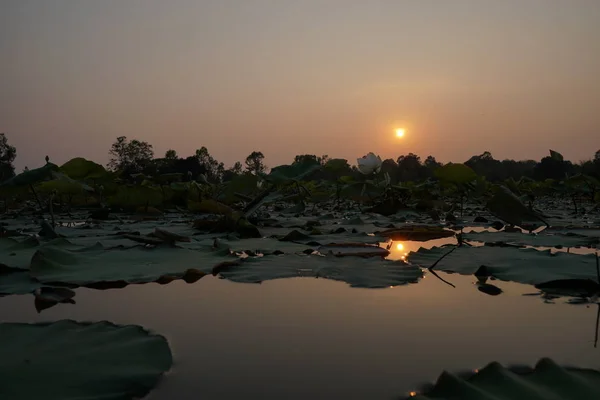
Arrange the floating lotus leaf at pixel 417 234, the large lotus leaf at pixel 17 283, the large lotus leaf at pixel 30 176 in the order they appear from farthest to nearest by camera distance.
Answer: the floating lotus leaf at pixel 417 234, the large lotus leaf at pixel 30 176, the large lotus leaf at pixel 17 283

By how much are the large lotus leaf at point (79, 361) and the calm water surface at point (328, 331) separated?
1.3 inches

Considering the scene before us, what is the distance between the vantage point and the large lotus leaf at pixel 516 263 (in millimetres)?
1107

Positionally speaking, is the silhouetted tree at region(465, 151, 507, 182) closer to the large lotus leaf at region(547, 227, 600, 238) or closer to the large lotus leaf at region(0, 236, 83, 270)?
the large lotus leaf at region(547, 227, 600, 238)

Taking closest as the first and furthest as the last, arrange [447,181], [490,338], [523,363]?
[523,363] < [490,338] < [447,181]

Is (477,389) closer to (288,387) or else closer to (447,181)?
(288,387)

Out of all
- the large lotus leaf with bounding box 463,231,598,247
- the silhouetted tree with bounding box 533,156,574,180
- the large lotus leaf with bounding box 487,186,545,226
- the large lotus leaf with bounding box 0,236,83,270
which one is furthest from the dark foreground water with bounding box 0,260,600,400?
the silhouetted tree with bounding box 533,156,574,180

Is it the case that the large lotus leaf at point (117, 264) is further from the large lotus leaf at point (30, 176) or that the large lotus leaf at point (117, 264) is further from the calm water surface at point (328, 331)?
the large lotus leaf at point (30, 176)

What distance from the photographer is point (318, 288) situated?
1035 mm

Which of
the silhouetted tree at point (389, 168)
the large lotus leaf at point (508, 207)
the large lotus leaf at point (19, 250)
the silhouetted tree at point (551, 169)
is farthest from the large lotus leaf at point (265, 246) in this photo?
the silhouetted tree at point (551, 169)

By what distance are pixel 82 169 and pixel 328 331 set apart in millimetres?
2746

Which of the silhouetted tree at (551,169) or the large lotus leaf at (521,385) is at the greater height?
the silhouetted tree at (551,169)

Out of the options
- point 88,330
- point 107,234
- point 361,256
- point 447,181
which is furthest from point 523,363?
point 447,181

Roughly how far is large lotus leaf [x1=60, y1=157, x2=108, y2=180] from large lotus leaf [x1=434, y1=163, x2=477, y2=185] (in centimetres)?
207

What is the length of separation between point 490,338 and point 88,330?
568 mm
